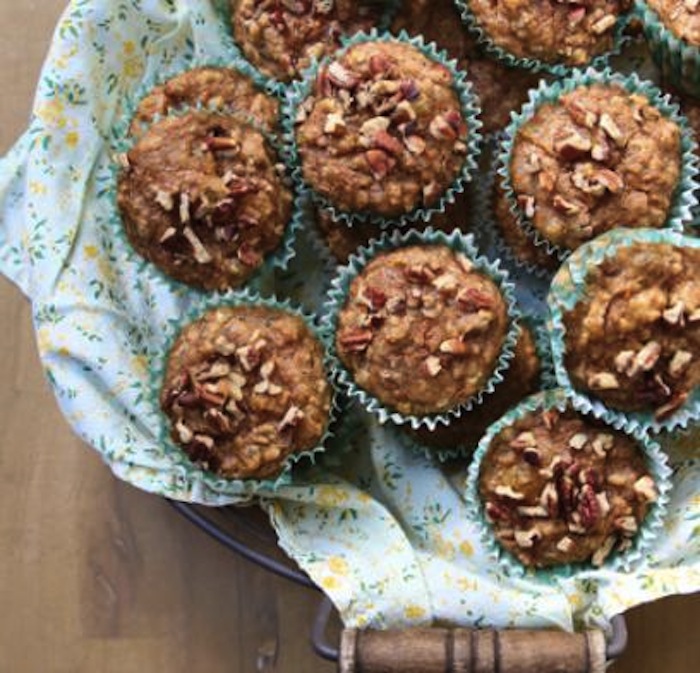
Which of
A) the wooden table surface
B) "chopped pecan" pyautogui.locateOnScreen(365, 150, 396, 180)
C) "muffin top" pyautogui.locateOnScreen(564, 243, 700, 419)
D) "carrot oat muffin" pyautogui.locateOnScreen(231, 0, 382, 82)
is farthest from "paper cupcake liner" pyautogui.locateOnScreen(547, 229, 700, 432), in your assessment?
the wooden table surface

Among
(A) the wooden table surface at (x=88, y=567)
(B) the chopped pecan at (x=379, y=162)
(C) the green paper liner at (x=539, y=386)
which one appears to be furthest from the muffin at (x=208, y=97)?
(C) the green paper liner at (x=539, y=386)

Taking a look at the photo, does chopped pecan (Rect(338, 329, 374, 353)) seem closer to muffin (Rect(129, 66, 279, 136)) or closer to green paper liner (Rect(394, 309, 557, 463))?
green paper liner (Rect(394, 309, 557, 463))

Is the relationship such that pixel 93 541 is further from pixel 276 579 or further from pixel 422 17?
pixel 422 17

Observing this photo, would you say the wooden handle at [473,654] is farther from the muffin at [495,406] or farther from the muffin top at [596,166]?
the muffin top at [596,166]

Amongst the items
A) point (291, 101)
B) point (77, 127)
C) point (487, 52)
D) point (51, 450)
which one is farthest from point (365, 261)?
point (51, 450)

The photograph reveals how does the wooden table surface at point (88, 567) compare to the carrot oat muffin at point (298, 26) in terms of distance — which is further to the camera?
the wooden table surface at point (88, 567)

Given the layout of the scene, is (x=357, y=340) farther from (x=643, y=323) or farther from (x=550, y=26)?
(x=550, y=26)

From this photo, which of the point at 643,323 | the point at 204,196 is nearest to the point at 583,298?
the point at 643,323
